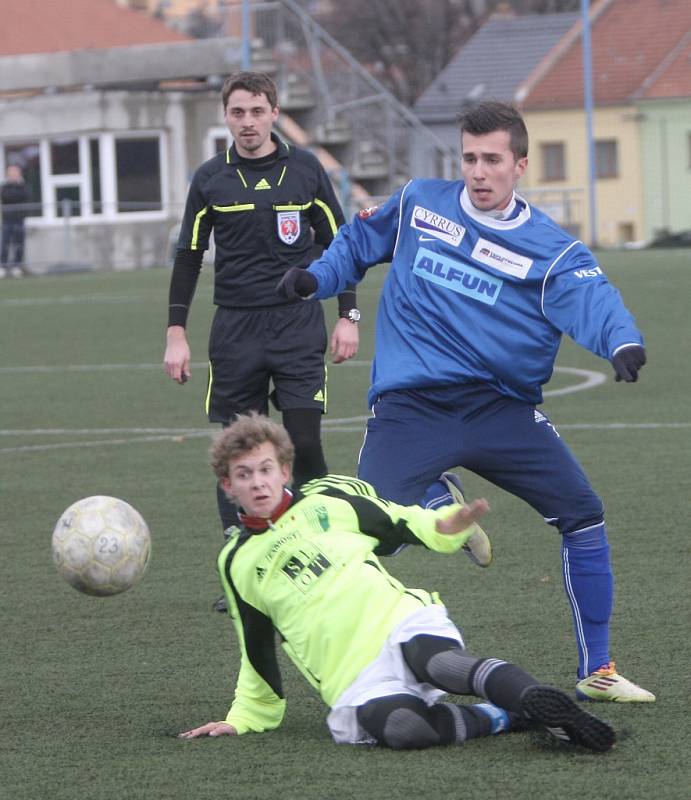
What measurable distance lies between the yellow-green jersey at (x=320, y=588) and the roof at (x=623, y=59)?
51.3m

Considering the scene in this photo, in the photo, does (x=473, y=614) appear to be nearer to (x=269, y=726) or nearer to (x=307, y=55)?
(x=269, y=726)

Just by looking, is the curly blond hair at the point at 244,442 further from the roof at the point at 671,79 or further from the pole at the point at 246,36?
the roof at the point at 671,79

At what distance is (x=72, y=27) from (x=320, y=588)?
49.6 metres

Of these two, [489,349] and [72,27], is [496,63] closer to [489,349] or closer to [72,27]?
[72,27]

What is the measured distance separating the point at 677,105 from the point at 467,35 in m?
16.1

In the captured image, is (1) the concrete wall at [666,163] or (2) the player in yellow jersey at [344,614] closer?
(2) the player in yellow jersey at [344,614]

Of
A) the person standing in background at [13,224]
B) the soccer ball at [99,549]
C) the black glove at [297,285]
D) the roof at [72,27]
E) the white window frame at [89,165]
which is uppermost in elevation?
the roof at [72,27]

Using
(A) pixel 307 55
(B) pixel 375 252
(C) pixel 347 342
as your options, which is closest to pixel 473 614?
(C) pixel 347 342

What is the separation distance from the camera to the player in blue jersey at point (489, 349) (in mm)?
5547

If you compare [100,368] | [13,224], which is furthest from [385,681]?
[13,224]

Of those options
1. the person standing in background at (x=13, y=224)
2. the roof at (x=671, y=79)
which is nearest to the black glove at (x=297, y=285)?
the person standing in background at (x=13, y=224)

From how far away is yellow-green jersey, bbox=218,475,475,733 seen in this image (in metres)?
5.02

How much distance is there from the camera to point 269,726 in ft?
17.1

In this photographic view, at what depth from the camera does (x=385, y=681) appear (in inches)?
195
